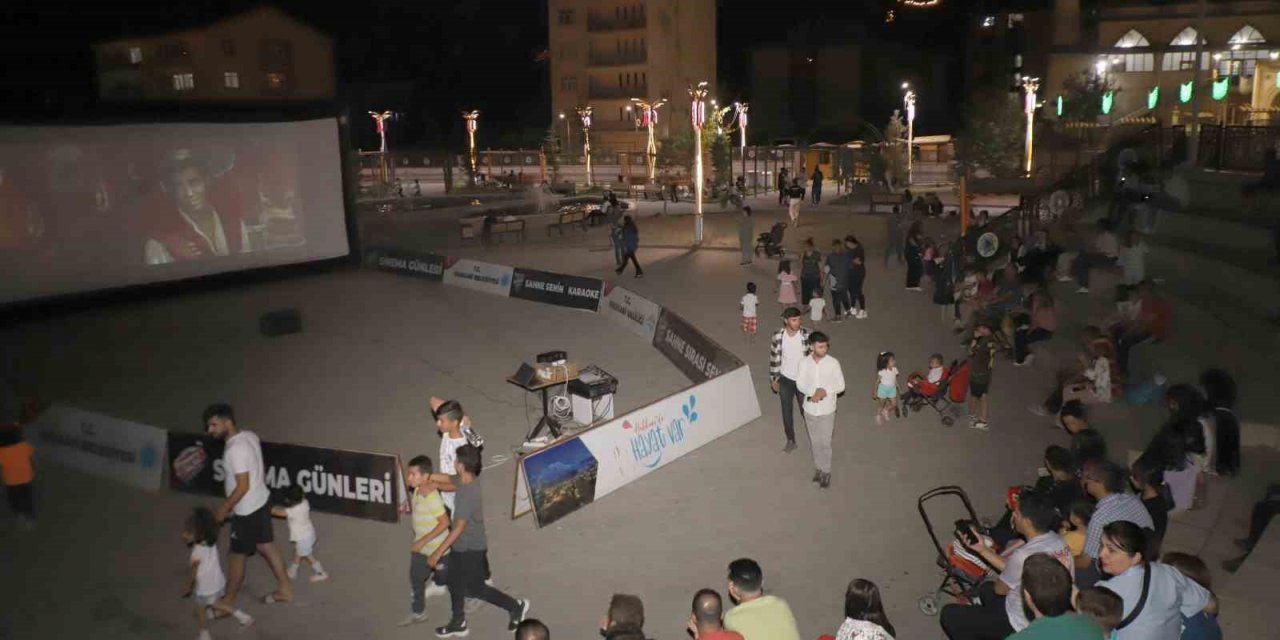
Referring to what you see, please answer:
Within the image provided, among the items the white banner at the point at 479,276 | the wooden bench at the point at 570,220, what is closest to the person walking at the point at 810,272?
the white banner at the point at 479,276

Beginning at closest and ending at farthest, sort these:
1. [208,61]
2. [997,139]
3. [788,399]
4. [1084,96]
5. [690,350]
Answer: [788,399] → [690,350] → [208,61] → [1084,96] → [997,139]

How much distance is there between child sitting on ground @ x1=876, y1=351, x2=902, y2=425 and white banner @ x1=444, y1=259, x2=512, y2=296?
12564 millimetres

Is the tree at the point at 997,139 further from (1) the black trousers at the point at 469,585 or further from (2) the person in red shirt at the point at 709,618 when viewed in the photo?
(2) the person in red shirt at the point at 709,618

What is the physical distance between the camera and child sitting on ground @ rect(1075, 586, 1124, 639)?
487cm

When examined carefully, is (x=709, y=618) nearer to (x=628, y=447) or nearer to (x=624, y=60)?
(x=628, y=447)

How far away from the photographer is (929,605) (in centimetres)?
748

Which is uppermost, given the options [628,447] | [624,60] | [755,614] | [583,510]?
[624,60]

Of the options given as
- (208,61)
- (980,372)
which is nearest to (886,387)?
(980,372)

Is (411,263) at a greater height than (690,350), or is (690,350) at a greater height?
(411,263)

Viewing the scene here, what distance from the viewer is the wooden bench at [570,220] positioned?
121 feet

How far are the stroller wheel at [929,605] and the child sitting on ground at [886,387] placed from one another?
4.87 meters

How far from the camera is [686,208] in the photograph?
47.0 meters

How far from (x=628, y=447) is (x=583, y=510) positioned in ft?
2.96

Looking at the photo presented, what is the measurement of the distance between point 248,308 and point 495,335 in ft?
25.5
